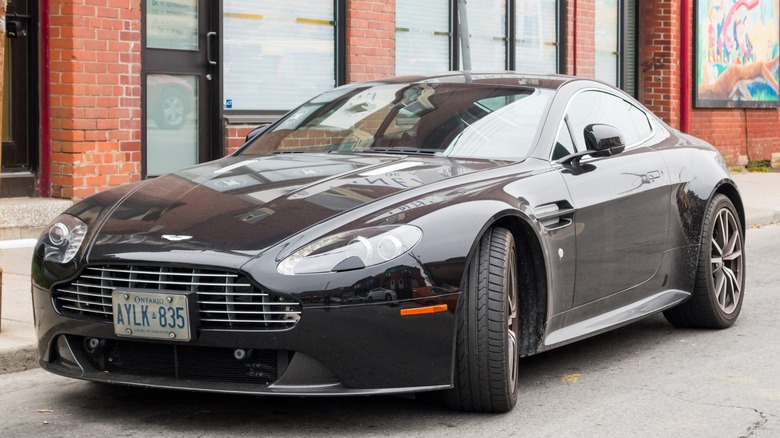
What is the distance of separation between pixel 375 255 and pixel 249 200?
688 mm

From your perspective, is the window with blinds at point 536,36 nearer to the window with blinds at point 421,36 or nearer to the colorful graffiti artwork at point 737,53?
the window with blinds at point 421,36

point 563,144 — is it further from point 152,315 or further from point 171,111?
point 171,111

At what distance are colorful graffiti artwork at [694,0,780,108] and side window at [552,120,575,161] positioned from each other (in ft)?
45.2

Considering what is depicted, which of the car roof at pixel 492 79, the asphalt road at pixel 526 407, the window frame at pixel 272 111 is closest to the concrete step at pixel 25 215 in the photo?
the window frame at pixel 272 111

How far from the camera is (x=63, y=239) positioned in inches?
194

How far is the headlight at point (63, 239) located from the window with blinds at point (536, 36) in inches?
431

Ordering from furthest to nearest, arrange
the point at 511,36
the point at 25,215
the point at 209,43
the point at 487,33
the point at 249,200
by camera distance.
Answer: the point at 511,36
the point at 487,33
the point at 209,43
the point at 25,215
the point at 249,200

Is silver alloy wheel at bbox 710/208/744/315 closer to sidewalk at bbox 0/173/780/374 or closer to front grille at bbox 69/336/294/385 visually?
front grille at bbox 69/336/294/385

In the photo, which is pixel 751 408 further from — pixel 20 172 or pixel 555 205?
pixel 20 172

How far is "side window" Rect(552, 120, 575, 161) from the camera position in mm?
5707

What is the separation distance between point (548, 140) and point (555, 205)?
1.54 ft

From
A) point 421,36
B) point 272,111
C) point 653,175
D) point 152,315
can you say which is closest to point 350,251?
point 152,315

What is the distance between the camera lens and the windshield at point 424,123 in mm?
5715

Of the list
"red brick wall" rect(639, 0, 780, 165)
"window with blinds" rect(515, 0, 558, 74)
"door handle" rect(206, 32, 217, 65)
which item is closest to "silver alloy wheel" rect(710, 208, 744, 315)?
"door handle" rect(206, 32, 217, 65)
